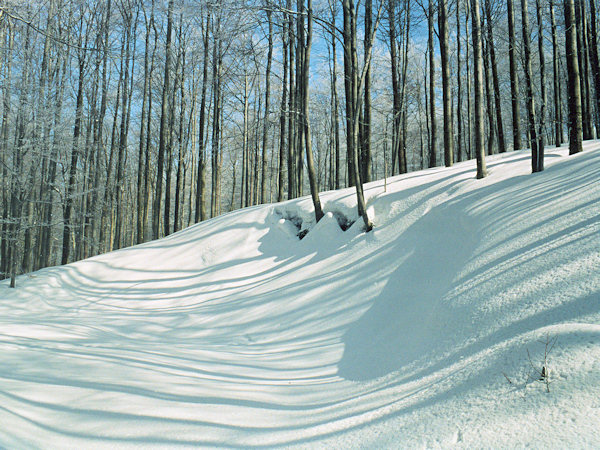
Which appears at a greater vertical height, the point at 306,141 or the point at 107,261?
the point at 306,141

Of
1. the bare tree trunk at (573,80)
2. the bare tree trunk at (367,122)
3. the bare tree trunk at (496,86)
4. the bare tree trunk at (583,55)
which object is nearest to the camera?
the bare tree trunk at (573,80)

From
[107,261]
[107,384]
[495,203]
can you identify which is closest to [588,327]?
[107,384]

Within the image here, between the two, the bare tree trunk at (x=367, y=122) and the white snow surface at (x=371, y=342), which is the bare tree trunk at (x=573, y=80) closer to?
the white snow surface at (x=371, y=342)

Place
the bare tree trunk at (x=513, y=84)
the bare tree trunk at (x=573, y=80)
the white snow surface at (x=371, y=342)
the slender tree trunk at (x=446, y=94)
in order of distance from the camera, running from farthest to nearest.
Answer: the bare tree trunk at (x=513, y=84) < the slender tree trunk at (x=446, y=94) < the bare tree trunk at (x=573, y=80) < the white snow surface at (x=371, y=342)

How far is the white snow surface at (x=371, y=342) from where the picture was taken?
7.32ft

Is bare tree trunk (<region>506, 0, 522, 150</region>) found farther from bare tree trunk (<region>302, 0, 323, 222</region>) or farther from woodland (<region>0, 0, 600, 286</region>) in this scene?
bare tree trunk (<region>302, 0, 323, 222</region>)

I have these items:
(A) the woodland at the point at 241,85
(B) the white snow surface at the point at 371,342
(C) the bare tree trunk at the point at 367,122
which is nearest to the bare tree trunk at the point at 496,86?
(A) the woodland at the point at 241,85

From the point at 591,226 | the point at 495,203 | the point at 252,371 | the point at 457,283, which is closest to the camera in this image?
the point at 591,226

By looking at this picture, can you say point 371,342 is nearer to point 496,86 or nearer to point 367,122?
point 367,122

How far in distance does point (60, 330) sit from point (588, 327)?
6.45 metres

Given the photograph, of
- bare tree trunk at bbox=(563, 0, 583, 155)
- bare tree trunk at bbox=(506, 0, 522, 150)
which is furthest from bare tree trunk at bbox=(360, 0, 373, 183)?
bare tree trunk at bbox=(563, 0, 583, 155)

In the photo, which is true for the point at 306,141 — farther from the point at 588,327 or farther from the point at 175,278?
the point at 588,327

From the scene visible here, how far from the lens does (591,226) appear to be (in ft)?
12.8

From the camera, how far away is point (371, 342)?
465 centimetres
